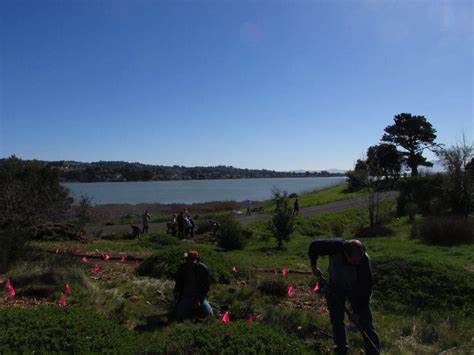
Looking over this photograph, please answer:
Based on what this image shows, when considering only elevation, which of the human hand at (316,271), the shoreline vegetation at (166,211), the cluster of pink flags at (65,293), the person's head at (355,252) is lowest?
the shoreline vegetation at (166,211)

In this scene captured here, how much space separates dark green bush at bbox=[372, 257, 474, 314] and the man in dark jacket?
3.92 m

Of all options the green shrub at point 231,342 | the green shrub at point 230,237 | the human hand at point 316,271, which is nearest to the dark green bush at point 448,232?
the green shrub at point 230,237

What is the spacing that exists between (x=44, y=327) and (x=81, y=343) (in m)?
0.62

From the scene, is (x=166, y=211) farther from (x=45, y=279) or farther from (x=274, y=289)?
(x=274, y=289)

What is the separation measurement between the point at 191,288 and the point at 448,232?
52.5 feet

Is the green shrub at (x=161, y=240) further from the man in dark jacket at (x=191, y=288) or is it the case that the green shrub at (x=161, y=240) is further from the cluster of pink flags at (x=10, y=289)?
the man in dark jacket at (x=191, y=288)

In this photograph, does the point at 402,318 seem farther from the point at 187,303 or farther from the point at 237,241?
the point at 237,241

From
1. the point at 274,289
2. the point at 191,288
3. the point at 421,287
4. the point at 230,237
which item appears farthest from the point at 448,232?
the point at 191,288

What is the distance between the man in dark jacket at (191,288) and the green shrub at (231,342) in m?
2.25

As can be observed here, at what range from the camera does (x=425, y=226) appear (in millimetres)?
20422

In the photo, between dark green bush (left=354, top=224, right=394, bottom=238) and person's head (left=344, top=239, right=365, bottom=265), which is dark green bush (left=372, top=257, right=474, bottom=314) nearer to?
person's head (left=344, top=239, right=365, bottom=265)

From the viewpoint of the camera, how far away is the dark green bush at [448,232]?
63.9 ft

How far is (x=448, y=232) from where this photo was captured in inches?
770

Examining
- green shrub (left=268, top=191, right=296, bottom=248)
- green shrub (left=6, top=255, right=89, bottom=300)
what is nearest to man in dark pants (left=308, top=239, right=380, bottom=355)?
green shrub (left=6, top=255, right=89, bottom=300)
